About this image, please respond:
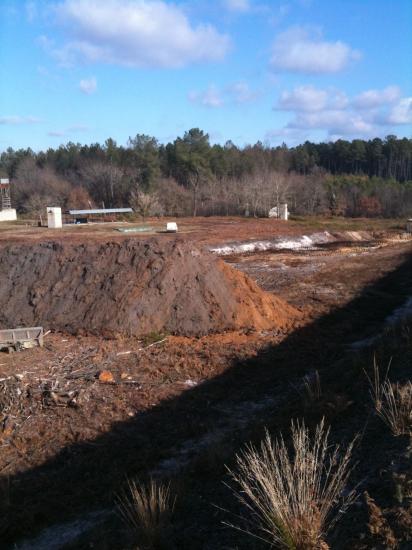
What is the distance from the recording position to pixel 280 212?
53.9 metres

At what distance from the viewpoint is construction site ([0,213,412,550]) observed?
17.1 ft

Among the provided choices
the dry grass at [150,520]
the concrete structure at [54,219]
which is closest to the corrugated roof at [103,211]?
the concrete structure at [54,219]

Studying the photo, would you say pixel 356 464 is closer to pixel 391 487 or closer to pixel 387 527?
pixel 391 487

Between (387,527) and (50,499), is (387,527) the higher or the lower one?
the higher one

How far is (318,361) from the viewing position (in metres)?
11.7

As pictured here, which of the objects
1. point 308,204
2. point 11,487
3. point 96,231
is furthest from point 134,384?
point 308,204

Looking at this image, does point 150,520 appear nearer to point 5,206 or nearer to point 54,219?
point 54,219

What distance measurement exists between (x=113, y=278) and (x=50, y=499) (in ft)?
26.6

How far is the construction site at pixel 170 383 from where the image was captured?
5.22 m

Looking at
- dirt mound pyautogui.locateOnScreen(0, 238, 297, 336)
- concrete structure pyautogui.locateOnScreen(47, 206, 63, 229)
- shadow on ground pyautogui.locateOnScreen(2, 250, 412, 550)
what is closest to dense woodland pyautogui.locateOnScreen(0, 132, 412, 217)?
concrete structure pyautogui.locateOnScreen(47, 206, 63, 229)

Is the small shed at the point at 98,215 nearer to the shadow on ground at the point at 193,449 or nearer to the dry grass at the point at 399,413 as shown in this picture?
the shadow on ground at the point at 193,449

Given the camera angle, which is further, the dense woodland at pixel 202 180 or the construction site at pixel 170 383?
the dense woodland at pixel 202 180

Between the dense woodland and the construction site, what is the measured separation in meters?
39.8

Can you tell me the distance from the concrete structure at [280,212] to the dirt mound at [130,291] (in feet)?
125
